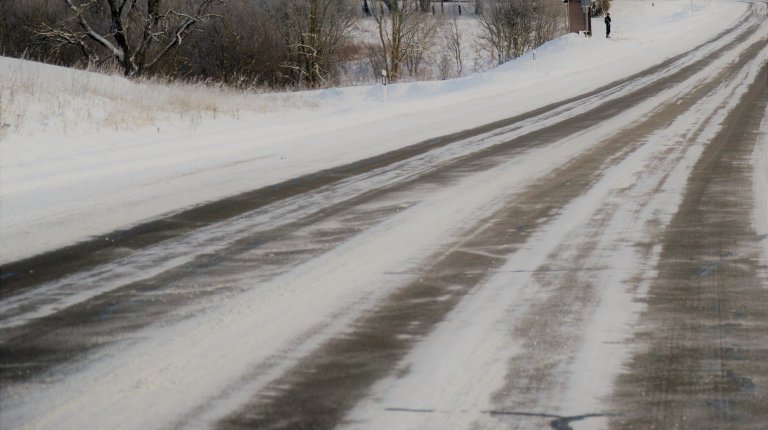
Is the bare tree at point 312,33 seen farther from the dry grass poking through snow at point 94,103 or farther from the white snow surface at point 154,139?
the dry grass poking through snow at point 94,103

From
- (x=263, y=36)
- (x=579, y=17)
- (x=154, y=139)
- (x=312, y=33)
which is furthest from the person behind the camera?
(x=263, y=36)

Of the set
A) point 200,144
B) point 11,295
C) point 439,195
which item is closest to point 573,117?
point 200,144

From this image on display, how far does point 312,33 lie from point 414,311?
43700 millimetres

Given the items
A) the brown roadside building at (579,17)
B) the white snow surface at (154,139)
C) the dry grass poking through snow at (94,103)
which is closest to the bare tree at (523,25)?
the brown roadside building at (579,17)

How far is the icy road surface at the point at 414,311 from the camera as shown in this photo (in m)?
3.89

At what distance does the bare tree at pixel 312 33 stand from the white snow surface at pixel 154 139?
2317 centimetres

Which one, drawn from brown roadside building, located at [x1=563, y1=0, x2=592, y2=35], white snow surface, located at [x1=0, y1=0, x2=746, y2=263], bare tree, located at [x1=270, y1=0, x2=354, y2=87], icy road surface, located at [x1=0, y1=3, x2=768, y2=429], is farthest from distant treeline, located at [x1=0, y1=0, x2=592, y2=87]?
icy road surface, located at [x1=0, y1=3, x2=768, y2=429]

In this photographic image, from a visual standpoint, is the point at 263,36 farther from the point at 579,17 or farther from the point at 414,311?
the point at 414,311

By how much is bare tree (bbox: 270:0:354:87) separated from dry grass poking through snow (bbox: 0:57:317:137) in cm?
2772

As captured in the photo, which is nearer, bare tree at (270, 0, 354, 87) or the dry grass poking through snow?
the dry grass poking through snow

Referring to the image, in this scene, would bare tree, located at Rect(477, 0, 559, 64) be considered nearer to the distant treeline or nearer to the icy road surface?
the distant treeline

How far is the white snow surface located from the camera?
916 cm

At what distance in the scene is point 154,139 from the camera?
14336 millimetres

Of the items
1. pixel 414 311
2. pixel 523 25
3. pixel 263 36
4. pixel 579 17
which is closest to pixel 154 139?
pixel 414 311
